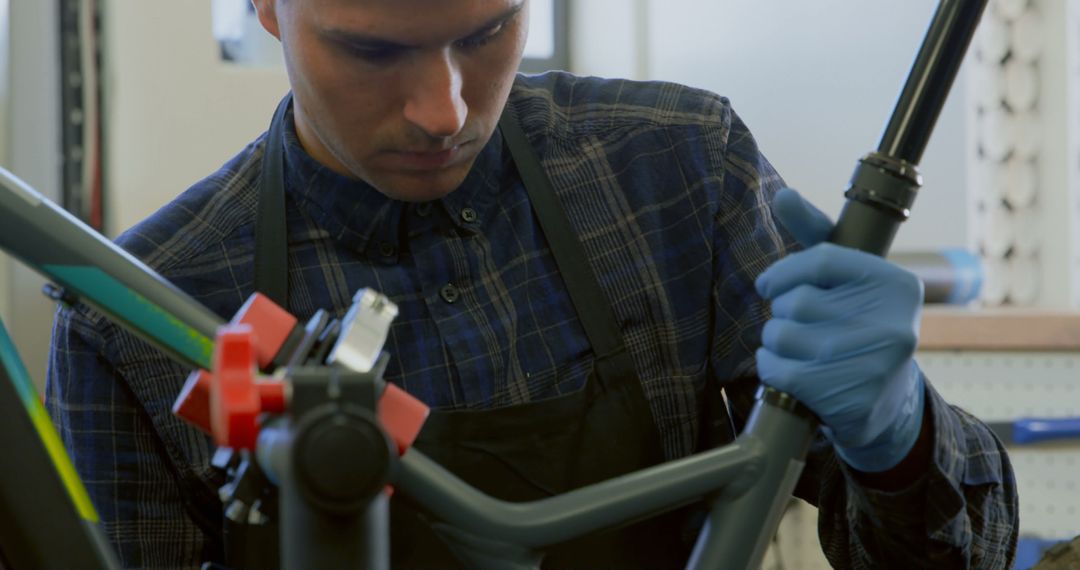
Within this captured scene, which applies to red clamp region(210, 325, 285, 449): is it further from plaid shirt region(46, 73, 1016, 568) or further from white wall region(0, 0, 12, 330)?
white wall region(0, 0, 12, 330)

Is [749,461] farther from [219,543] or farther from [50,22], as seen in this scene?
[50,22]

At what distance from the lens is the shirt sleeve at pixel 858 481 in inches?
31.5

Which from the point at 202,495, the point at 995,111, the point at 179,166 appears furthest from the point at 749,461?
the point at 995,111

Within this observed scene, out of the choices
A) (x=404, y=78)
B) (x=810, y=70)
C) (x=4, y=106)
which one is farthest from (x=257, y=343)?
(x=810, y=70)

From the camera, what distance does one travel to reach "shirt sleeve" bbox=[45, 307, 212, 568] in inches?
37.9

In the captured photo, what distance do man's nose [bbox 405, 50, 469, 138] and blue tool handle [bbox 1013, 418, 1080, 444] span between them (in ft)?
3.61

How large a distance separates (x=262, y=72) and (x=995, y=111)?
111 centimetres

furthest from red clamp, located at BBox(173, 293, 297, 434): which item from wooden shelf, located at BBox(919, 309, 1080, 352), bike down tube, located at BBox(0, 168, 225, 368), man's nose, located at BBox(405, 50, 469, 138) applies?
wooden shelf, located at BBox(919, 309, 1080, 352)

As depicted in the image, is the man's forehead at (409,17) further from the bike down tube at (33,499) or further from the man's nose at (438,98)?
the bike down tube at (33,499)

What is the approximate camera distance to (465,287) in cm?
99

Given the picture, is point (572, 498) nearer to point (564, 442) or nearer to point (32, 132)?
point (564, 442)

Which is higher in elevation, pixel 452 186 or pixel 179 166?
pixel 452 186

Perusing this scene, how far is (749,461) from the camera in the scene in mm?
708

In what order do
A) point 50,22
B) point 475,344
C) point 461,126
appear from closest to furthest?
point 461,126
point 475,344
point 50,22
